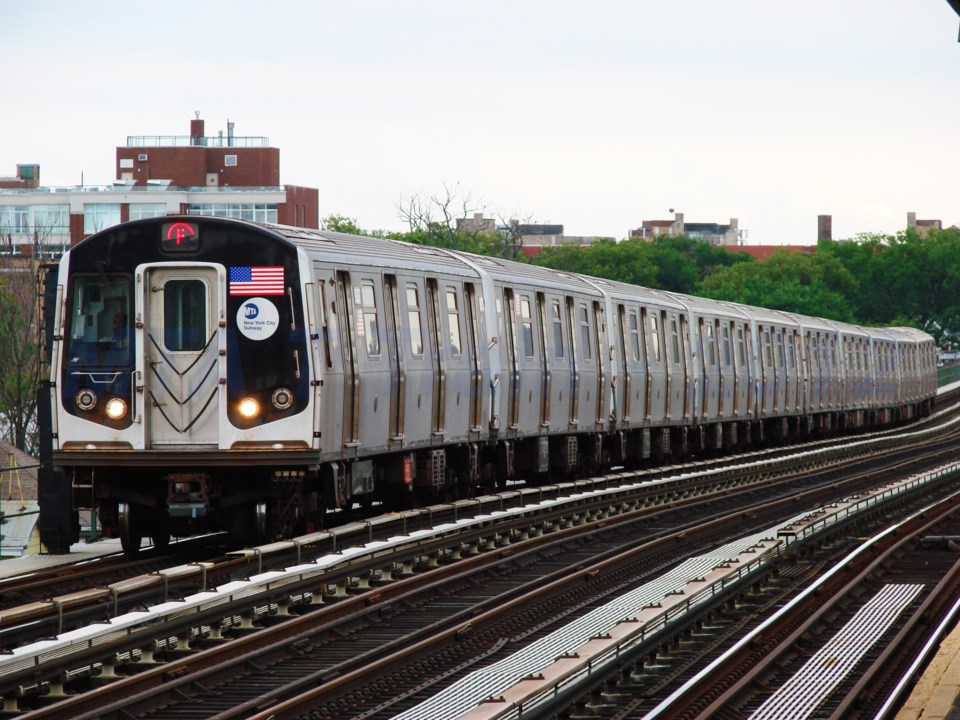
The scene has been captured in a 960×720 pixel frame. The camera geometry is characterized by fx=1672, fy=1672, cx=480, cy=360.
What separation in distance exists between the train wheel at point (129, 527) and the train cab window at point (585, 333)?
10884mm

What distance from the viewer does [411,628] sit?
41.4ft

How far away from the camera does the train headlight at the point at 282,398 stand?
15539 mm

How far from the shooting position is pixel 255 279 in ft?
51.2

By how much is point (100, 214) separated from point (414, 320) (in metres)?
81.9

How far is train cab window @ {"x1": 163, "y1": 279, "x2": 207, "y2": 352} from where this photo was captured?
15.7 m

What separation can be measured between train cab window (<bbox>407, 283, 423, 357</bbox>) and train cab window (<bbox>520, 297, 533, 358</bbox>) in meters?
4.19

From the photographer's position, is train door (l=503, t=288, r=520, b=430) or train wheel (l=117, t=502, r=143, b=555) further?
train door (l=503, t=288, r=520, b=430)

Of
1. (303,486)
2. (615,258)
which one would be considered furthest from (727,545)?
(615,258)

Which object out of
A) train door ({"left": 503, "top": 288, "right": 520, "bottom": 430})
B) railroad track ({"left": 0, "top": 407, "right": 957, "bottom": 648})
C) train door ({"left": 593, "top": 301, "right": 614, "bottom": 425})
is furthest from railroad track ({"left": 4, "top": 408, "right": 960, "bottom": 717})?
train door ({"left": 593, "top": 301, "right": 614, "bottom": 425})

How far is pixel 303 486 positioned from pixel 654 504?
8.95m

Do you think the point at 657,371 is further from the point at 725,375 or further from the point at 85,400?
the point at 85,400

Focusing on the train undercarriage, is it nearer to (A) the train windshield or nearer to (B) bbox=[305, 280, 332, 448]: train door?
(B) bbox=[305, 280, 332, 448]: train door

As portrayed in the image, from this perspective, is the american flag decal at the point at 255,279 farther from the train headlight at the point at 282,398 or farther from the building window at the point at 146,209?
the building window at the point at 146,209

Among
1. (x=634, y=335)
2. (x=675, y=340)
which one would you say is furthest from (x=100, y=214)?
(x=634, y=335)
